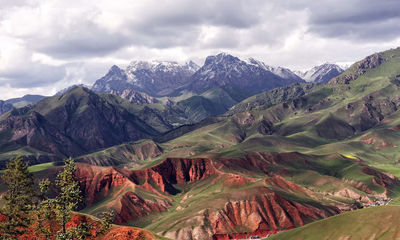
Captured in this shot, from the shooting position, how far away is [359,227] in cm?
14812

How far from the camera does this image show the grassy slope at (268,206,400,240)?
459 ft

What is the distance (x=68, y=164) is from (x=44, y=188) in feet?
15.3

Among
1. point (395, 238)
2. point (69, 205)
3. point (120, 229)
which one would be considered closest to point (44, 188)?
point (69, 205)

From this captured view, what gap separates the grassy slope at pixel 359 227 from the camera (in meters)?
140

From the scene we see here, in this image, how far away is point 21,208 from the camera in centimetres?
7356

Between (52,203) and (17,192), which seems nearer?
(52,203)

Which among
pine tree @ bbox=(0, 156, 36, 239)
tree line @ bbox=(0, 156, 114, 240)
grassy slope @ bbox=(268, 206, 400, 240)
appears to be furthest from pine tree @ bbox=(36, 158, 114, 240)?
grassy slope @ bbox=(268, 206, 400, 240)

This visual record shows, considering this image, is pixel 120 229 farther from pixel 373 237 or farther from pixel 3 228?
pixel 373 237

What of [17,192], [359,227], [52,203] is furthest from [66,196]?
[359,227]

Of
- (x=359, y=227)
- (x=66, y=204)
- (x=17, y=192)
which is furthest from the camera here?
(x=359, y=227)

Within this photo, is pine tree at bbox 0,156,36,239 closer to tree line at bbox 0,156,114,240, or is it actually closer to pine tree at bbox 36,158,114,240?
tree line at bbox 0,156,114,240

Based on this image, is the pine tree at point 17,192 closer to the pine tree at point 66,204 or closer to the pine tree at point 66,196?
the pine tree at point 66,204

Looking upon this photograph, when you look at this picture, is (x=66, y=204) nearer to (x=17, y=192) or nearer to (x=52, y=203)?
(x=52, y=203)

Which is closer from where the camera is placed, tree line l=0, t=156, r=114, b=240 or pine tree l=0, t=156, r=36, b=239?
tree line l=0, t=156, r=114, b=240
